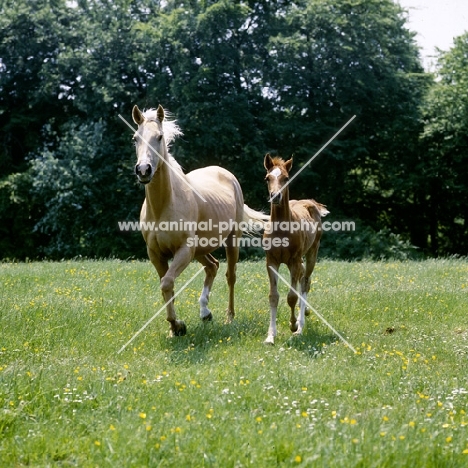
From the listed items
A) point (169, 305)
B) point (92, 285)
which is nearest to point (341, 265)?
point (92, 285)

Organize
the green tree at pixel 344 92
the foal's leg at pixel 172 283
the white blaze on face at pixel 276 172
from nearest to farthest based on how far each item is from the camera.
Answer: the white blaze on face at pixel 276 172 < the foal's leg at pixel 172 283 < the green tree at pixel 344 92

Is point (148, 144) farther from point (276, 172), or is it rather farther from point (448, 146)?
point (448, 146)

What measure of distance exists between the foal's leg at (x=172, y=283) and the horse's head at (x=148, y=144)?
122cm

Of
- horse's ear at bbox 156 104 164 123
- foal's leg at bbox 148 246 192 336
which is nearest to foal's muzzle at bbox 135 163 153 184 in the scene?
horse's ear at bbox 156 104 164 123

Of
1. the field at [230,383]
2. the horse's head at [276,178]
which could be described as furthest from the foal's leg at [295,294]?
the horse's head at [276,178]

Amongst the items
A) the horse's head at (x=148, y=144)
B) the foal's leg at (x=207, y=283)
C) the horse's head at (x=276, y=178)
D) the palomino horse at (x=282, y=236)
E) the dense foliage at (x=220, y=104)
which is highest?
the dense foliage at (x=220, y=104)

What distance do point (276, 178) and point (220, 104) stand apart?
19344 mm

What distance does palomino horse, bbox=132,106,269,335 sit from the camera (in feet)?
24.4

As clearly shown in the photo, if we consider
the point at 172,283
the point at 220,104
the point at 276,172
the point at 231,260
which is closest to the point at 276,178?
the point at 276,172

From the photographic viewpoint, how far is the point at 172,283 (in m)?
7.63

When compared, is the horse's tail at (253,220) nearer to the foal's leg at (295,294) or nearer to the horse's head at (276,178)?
the foal's leg at (295,294)

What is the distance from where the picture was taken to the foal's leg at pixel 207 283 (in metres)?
8.93

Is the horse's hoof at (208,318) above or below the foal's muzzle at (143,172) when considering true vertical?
below

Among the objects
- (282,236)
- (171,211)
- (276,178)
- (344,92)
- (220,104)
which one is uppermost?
(344,92)
